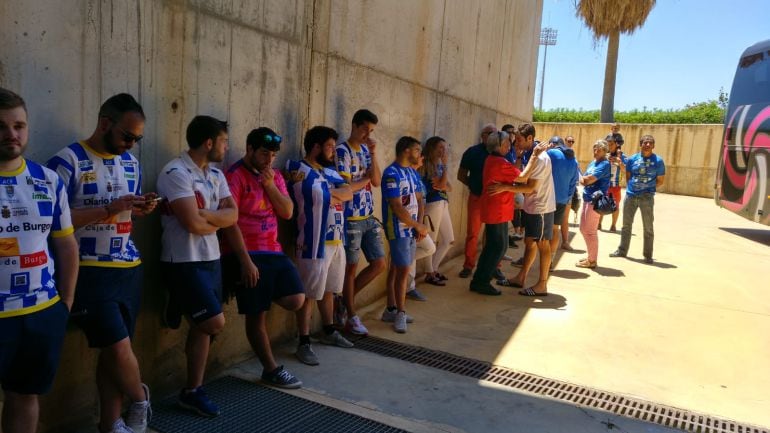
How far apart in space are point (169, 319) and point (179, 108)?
3.98ft

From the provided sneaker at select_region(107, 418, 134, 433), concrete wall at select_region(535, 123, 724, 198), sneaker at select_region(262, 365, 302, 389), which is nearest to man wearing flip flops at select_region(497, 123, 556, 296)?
sneaker at select_region(262, 365, 302, 389)

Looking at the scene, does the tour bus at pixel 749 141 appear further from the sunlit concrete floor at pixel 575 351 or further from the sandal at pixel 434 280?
the sandal at pixel 434 280

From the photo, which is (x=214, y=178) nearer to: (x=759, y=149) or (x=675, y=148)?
(x=759, y=149)

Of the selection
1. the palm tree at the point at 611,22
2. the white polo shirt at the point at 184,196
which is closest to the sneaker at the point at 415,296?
the white polo shirt at the point at 184,196

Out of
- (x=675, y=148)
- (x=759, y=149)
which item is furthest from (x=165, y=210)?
(x=675, y=148)

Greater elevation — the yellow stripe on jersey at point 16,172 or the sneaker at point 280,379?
the yellow stripe on jersey at point 16,172

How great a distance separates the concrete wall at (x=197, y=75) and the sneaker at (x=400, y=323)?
0.66 metres

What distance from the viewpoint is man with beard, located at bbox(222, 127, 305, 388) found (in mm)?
3500

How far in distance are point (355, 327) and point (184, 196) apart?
2.29 meters

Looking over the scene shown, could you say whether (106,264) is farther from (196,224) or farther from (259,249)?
(259,249)

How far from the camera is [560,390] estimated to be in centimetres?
404

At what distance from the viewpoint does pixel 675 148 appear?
71.1ft

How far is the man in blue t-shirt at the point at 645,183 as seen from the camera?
8570mm

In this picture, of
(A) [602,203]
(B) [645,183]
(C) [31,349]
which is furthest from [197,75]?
(B) [645,183]
